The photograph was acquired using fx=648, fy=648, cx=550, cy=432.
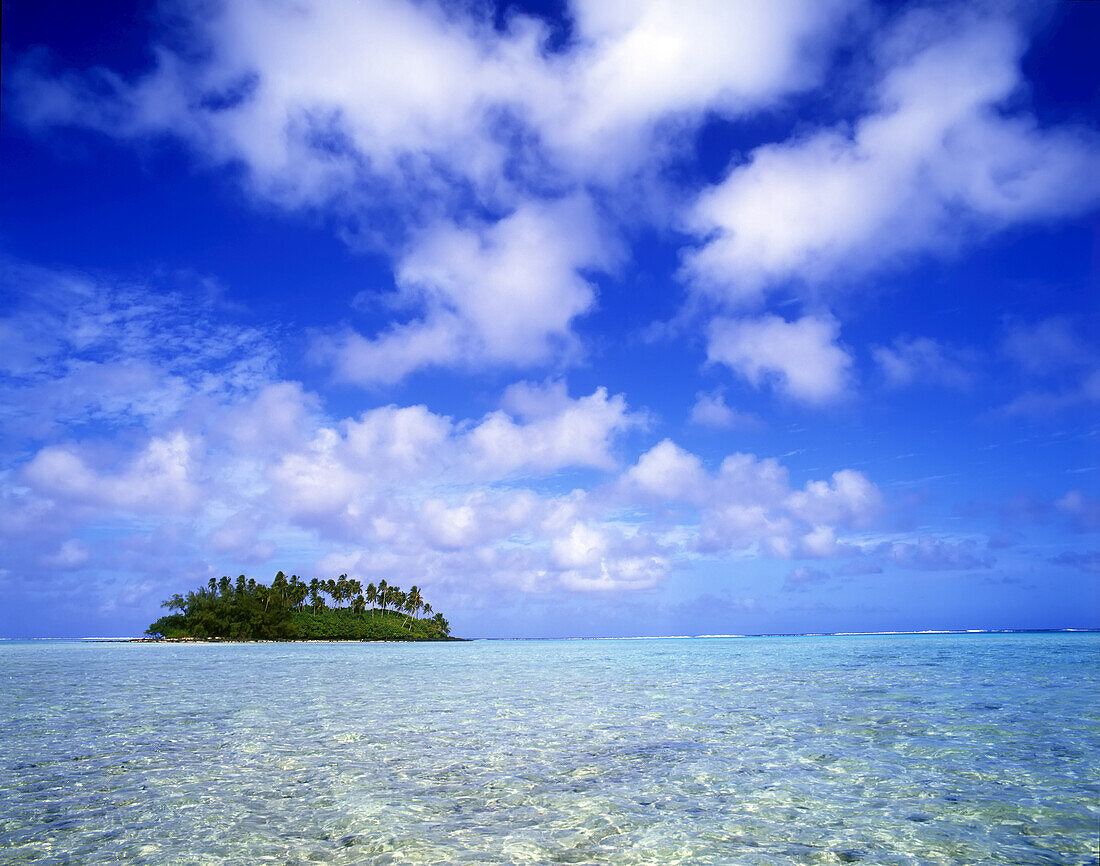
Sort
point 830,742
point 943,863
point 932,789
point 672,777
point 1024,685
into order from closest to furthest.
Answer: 1. point 943,863
2. point 932,789
3. point 672,777
4. point 830,742
5. point 1024,685

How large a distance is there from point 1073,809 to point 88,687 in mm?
39878

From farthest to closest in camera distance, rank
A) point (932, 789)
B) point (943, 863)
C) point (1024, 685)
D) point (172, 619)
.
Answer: point (172, 619)
point (1024, 685)
point (932, 789)
point (943, 863)

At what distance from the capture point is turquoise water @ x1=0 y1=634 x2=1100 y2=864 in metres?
9.36

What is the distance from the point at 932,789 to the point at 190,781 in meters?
14.4

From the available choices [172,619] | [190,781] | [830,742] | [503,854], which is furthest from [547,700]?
[172,619]

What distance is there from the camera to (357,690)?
32250 millimetres

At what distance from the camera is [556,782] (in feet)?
42.3

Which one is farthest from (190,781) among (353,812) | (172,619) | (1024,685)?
(172,619)

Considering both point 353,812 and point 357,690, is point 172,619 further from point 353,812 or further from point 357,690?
point 353,812

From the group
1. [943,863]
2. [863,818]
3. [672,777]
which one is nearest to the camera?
[943,863]

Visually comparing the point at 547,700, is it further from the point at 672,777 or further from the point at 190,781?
the point at 190,781

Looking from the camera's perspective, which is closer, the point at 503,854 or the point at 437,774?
the point at 503,854

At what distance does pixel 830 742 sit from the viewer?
55.1ft

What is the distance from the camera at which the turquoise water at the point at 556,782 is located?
9359 millimetres
